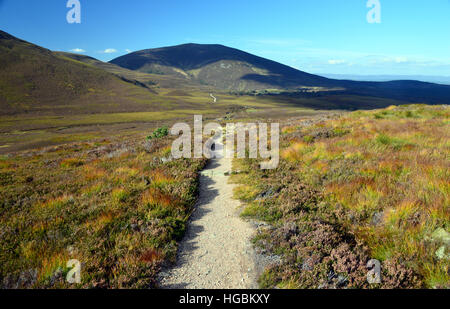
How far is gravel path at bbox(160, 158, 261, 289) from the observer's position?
481 cm

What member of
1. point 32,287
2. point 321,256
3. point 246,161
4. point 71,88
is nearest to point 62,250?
point 32,287

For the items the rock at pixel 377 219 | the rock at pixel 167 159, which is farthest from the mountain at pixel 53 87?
the rock at pixel 377 219

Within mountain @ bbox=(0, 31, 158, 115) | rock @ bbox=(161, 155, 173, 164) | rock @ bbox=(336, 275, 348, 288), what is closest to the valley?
rock @ bbox=(336, 275, 348, 288)

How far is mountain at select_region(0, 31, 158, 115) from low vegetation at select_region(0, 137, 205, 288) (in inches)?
5049

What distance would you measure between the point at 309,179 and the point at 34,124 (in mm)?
Answer: 109218

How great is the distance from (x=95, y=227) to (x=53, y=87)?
590 ft

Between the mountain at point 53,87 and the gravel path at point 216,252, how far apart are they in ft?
434

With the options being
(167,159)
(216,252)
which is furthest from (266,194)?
(167,159)

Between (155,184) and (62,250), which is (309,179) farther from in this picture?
(62,250)

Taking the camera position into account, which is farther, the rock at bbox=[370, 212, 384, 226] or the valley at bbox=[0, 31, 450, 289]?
the rock at bbox=[370, 212, 384, 226]

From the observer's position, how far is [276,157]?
481 inches

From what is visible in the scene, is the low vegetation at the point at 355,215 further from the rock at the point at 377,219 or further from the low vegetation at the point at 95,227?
the low vegetation at the point at 95,227

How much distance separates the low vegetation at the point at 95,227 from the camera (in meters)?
4.64

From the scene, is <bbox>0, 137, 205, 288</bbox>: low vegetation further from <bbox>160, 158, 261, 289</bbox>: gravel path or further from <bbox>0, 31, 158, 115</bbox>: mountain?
<bbox>0, 31, 158, 115</bbox>: mountain
